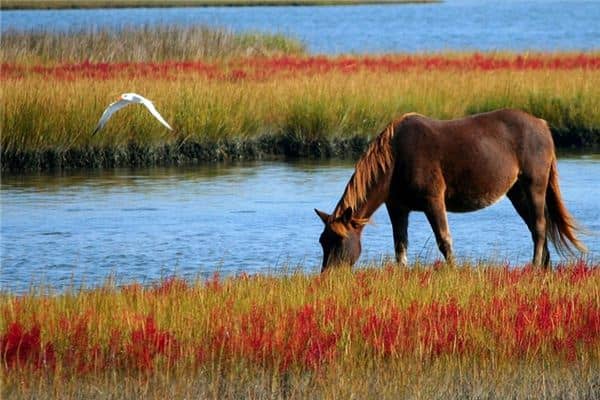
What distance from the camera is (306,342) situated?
7.14m

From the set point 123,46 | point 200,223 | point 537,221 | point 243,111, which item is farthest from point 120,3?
point 537,221

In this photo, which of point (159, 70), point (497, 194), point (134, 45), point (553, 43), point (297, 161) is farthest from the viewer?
point (553, 43)

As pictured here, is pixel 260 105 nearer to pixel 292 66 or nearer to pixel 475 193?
pixel 292 66

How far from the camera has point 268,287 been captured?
8.56 m

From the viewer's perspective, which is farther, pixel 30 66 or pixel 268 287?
pixel 30 66

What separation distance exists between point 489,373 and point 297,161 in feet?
37.3

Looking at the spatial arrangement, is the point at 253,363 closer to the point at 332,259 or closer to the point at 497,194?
the point at 332,259

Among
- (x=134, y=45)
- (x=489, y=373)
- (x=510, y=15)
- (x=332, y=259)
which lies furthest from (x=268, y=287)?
(x=510, y=15)

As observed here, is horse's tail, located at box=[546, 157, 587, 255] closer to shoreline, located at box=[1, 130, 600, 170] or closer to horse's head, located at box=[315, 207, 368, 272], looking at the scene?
horse's head, located at box=[315, 207, 368, 272]

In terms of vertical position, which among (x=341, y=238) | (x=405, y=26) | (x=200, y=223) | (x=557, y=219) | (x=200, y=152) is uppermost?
(x=341, y=238)

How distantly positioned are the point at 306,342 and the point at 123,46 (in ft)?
68.1

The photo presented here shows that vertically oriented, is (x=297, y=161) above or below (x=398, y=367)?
below

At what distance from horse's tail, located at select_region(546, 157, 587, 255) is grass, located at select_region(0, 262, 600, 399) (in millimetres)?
1788

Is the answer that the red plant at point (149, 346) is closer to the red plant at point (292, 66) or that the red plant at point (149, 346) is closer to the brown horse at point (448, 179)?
the brown horse at point (448, 179)
